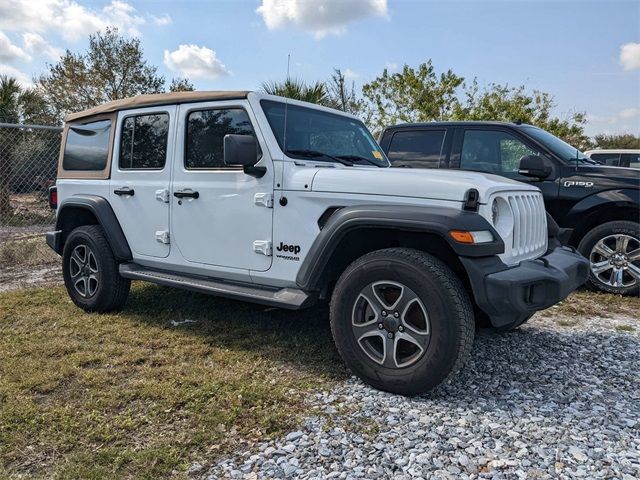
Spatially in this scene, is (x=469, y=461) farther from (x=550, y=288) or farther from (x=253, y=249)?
(x=253, y=249)

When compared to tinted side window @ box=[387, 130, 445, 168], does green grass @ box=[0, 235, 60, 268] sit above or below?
below

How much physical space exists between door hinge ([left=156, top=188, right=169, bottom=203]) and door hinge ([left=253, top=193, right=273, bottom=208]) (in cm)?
97

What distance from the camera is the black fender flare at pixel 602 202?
536 cm

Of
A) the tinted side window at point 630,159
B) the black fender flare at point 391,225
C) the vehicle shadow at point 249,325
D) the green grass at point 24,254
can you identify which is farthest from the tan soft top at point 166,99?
the tinted side window at point 630,159

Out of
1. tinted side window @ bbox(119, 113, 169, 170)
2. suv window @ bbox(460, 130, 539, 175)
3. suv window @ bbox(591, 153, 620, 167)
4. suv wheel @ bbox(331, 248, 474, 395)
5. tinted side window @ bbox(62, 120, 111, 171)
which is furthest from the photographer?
suv window @ bbox(591, 153, 620, 167)

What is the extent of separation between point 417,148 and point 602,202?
7.14ft

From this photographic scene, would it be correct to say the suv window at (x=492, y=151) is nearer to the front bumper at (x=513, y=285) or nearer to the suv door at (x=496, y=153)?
the suv door at (x=496, y=153)

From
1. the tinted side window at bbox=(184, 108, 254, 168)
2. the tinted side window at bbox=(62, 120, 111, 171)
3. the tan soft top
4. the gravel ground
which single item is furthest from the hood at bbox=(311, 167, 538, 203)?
the tinted side window at bbox=(62, 120, 111, 171)

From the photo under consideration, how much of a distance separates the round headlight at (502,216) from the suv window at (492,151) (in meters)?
2.98

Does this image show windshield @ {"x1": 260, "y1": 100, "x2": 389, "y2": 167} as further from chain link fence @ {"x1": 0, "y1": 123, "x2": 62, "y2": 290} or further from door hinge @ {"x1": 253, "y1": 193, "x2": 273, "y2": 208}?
chain link fence @ {"x1": 0, "y1": 123, "x2": 62, "y2": 290}

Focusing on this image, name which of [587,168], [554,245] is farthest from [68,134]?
[587,168]

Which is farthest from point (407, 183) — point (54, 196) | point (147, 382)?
point (54, 196)

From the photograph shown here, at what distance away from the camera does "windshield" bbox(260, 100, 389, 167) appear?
145 inches

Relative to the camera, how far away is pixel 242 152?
10.9ft
